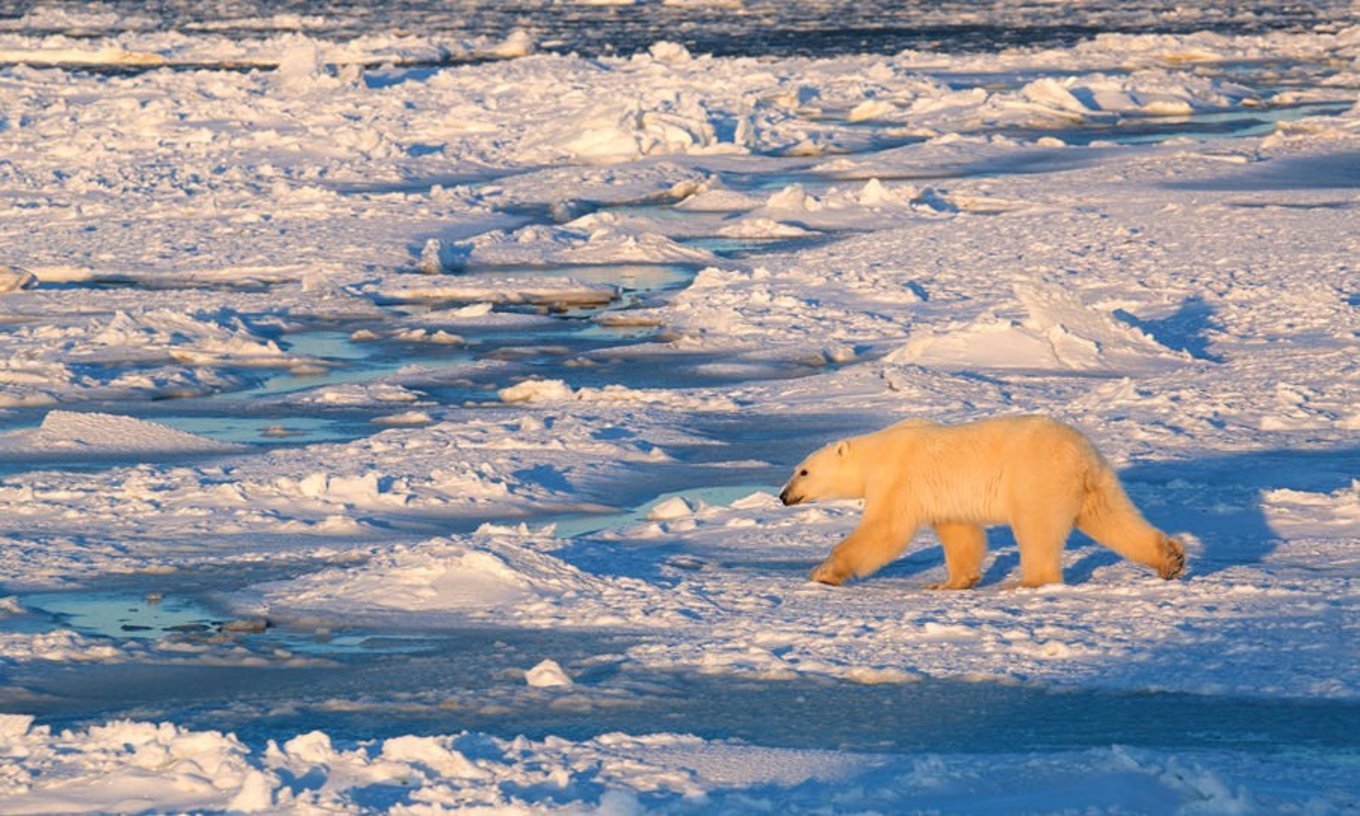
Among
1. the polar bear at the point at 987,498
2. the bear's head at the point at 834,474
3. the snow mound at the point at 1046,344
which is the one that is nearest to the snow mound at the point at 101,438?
the bear's head at the point at 834,474

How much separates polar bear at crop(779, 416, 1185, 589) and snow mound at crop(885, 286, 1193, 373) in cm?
376

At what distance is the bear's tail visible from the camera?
19.3 ft

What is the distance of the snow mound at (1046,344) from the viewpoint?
32.5 feet

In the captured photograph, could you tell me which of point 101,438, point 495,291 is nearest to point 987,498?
point 101,438

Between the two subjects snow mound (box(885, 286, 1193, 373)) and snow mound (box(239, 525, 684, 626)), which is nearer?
snow mound (box(239, 525, 684, 626))

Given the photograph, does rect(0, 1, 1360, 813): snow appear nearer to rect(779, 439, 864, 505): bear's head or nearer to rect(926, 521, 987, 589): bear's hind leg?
rect(926, 521, 987, 589): bear's hind leg

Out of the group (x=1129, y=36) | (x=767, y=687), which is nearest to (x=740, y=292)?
(x=767, y=687)

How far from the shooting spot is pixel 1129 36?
2959 cm

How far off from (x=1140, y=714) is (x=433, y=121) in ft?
53.9

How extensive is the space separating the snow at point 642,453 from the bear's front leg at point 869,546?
0.11 meters

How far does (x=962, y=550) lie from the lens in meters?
6.14

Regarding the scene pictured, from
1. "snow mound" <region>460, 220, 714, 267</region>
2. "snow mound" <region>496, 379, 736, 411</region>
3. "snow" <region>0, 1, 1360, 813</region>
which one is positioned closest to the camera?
"snow" <region>0, 1, 1360, 813</region>

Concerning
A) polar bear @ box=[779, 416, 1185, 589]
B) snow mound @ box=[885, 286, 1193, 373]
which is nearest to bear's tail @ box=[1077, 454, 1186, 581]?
polar bear @ box=[779, 416, 1185, 589]

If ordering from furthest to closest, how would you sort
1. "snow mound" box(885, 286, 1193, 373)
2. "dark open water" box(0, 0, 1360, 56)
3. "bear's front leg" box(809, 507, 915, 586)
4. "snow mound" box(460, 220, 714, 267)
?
"dark open water" box(0, 0, 1360, 56), "snow mound" box(460, 220, 714, 267), "snow mound" box(885, 286, 1193, 373), "bear's front leg" box(809, 507, 915, 586)
